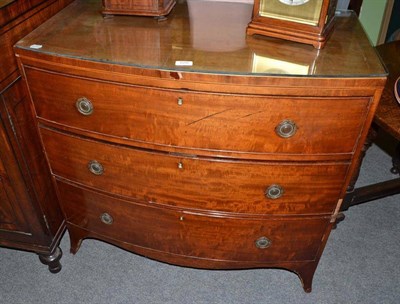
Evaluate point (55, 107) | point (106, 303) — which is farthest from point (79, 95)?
point (106, 303)

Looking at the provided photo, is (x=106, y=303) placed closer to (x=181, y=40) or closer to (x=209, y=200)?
(x=209, y=200)

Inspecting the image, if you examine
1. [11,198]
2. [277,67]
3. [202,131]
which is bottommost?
[11,198]

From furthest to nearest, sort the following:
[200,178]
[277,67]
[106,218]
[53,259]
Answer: [53,259] < [106,218] < [200,178] < [277,67]

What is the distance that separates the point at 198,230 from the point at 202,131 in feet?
1.64

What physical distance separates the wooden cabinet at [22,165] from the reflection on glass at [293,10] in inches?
32.4

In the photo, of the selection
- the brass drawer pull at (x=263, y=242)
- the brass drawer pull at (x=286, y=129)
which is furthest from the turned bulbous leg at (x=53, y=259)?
the brass drawer pull at (x=286, y=129)

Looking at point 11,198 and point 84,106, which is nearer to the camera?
point 84,106

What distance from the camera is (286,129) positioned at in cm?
125

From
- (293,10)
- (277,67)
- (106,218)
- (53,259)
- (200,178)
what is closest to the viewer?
(277,67)

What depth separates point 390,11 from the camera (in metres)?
2.88

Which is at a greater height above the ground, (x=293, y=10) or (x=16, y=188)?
(x=293, y=10)

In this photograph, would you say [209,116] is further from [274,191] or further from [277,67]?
[274,191]

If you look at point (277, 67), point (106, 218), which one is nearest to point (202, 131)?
point (277, 67)

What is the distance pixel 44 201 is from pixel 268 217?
0.99m
